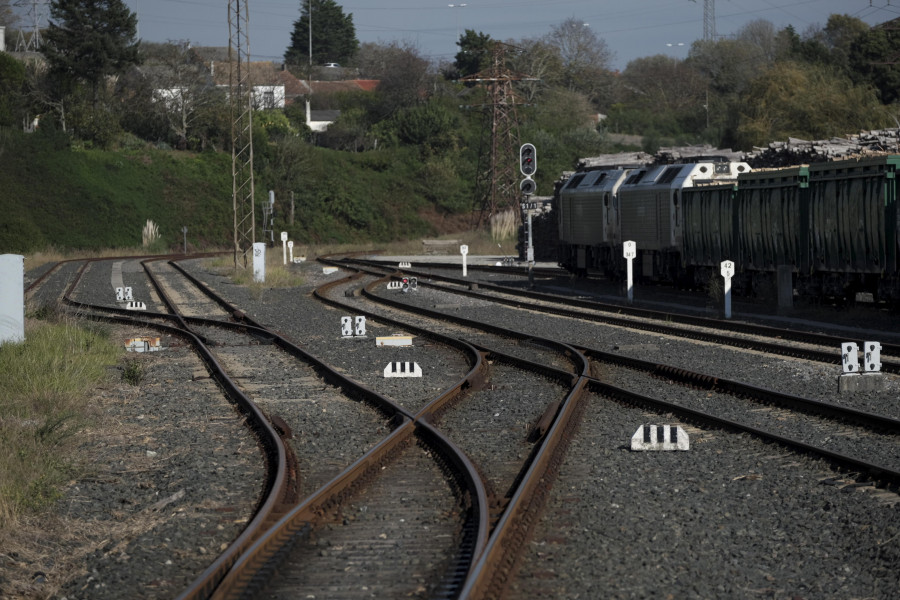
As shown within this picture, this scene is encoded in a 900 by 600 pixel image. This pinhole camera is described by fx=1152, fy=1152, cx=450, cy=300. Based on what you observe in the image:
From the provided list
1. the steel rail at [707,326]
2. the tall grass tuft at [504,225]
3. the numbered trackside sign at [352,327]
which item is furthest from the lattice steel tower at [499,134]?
the numbered trackside sign at [352,327]

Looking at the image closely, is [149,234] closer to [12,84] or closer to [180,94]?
[12,84]

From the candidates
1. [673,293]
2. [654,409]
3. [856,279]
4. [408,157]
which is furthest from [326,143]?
[654,409]

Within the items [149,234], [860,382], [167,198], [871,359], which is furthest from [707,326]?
[167,198]

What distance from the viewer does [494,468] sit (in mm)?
8969

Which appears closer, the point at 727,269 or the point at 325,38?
the point at 727,269

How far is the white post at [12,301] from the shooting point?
16.0 metres

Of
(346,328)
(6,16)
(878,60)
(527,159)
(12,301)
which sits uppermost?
(6,16)

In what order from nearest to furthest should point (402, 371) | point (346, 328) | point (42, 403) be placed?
1. point (42, 403)
2. point (402, 371)
3. point (346, 328)

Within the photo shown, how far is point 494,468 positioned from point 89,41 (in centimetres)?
7464

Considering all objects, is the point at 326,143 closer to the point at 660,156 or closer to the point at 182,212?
the point at 182,212

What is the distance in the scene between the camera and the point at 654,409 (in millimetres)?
11750

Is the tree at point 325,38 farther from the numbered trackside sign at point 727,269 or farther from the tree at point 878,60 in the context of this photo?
the numbered trackside sign at point 727,269

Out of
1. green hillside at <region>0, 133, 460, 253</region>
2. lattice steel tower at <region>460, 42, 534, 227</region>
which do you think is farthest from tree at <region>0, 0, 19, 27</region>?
lattice steel tower at <region>460, 42, 534, 227</region>

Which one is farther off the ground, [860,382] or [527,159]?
[527,159]
